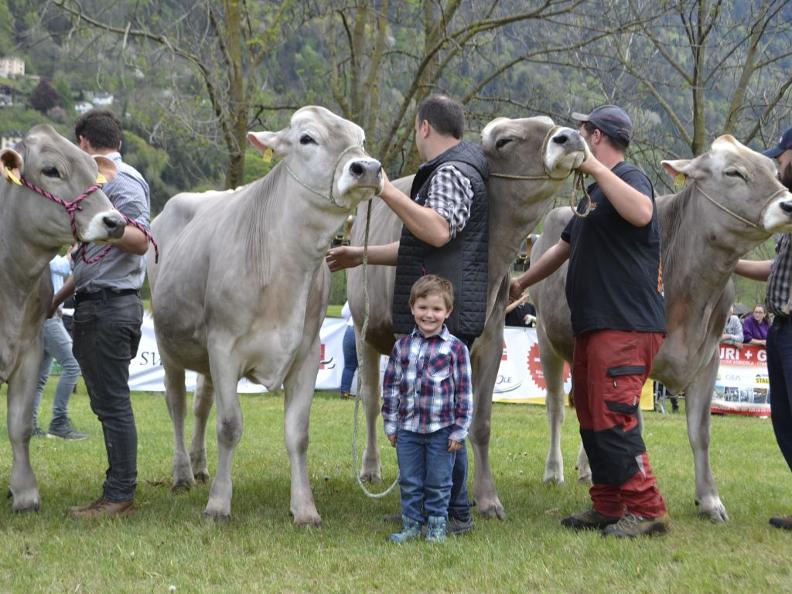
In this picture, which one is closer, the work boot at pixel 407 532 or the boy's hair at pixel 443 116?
the work boot at pixel 407 532

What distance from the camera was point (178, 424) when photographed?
24.7ft

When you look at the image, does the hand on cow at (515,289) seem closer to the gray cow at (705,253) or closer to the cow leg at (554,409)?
the gray cow at (705,253)

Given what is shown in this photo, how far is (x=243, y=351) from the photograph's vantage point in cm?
595

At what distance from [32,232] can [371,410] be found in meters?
3.35

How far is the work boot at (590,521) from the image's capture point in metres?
6.10

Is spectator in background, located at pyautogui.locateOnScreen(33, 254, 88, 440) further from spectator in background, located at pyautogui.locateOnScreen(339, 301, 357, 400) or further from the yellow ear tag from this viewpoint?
spectator in background, located at pyautogui.locateOnScreen(339, 301, 357, 400)

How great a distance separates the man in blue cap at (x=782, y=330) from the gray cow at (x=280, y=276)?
2698mm

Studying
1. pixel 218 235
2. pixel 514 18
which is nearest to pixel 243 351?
pixel 218 235

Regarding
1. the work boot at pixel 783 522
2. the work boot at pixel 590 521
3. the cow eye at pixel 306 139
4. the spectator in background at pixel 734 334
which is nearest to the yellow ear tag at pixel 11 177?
the cow eye at pixel 306 139

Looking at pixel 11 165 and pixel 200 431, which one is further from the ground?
pixel 11 165

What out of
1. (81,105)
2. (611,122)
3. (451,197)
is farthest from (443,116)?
(81,105)

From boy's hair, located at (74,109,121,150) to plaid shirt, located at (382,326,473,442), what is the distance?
234 centimetres

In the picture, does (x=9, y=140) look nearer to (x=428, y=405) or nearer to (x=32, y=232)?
(x=32, y=232)

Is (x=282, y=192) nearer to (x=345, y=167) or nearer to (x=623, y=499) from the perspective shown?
(x=345, y=167)
